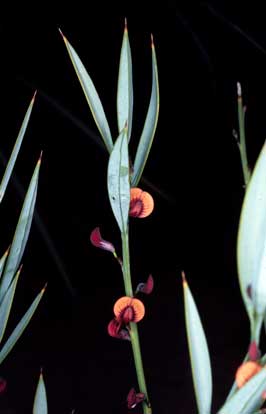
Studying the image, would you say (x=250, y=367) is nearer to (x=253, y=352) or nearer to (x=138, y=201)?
(x=253, y=352)

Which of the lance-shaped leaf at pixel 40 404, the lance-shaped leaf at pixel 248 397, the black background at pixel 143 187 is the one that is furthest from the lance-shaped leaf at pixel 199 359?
the black background at pixel 143 187

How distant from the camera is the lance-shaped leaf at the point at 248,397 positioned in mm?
250

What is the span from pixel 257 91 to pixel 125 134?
3.82ft

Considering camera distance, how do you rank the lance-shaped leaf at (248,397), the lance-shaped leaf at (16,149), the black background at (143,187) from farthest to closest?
the black background at (143,187)
the lance-shaped leaf at (16,149)
the lance-shaped leaf at (248,397)

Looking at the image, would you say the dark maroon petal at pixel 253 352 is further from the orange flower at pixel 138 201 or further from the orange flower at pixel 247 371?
the orange flower at pixel 138 201

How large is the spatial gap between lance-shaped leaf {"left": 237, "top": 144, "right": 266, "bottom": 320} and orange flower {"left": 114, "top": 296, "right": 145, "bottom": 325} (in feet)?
0.26

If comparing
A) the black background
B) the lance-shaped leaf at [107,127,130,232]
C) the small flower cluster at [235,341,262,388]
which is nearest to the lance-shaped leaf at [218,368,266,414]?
the small flower cluster at [235,341,262,388]

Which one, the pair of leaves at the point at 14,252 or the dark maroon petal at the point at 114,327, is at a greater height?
the pair of leaves at the point at 14,252

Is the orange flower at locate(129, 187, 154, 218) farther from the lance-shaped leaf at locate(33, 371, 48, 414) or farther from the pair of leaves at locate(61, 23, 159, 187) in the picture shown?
the lance-shaped leaf at locate(33, 371, 48, 414)

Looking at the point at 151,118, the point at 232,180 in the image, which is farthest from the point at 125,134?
the point at 232,180

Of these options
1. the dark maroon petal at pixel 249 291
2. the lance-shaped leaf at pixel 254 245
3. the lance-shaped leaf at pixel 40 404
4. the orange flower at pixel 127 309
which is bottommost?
the lance-shaped leaf at pixel 40 404

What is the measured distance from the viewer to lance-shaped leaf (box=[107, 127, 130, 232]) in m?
0.31

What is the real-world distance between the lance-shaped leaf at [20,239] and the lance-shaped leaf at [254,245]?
6.5 inches

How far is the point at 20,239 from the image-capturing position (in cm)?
38
